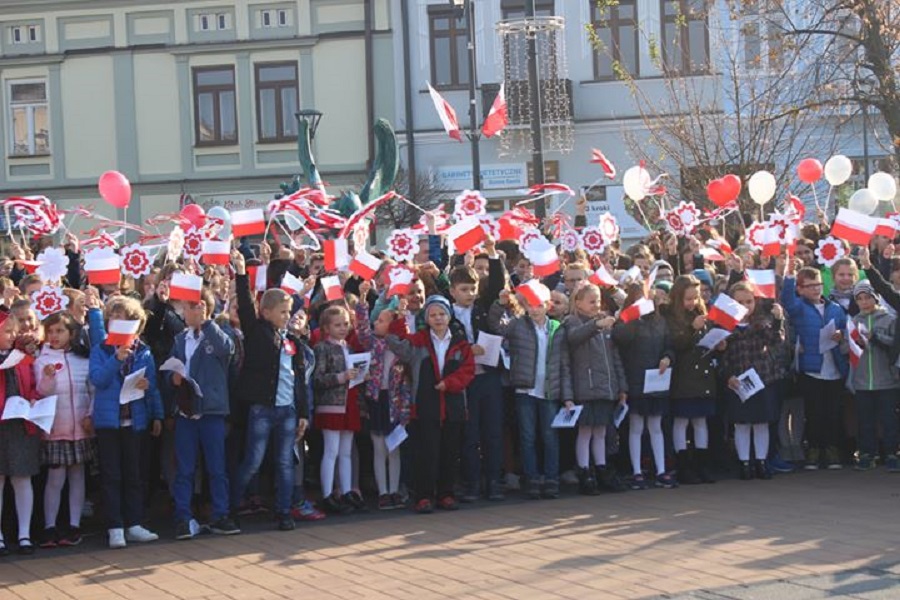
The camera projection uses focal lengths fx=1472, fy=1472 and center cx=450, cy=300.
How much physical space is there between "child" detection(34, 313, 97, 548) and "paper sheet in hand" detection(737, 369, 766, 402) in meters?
5.25

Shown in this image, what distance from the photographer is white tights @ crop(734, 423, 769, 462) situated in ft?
40.0

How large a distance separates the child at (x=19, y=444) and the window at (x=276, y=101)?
24180 mm

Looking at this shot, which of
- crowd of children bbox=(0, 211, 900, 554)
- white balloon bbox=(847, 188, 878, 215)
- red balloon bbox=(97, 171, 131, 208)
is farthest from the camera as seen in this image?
white balloon bbox=(847, 188, 878, 215)

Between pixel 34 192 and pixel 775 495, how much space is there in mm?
26415

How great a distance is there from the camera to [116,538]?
32.6 ft

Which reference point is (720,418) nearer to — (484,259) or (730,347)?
(730,347)

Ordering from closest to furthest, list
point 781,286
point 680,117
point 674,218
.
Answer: point 781,286
point 674,218
point 680,117

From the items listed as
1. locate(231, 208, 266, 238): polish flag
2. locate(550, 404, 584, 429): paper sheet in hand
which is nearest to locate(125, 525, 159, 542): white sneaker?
locate(231, 208, 266, 238): polish flag

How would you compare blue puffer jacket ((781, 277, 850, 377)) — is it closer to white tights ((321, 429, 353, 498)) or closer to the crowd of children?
the crowd of children

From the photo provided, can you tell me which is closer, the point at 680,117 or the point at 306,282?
the point at 306,282

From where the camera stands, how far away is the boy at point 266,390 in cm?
1049

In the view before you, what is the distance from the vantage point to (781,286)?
12.8 m

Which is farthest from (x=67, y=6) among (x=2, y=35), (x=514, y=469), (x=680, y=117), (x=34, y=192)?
(x=514, y=469)

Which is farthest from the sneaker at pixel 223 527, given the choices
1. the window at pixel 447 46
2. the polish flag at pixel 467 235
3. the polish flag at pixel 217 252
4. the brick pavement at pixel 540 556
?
the window at pixel 447 46
